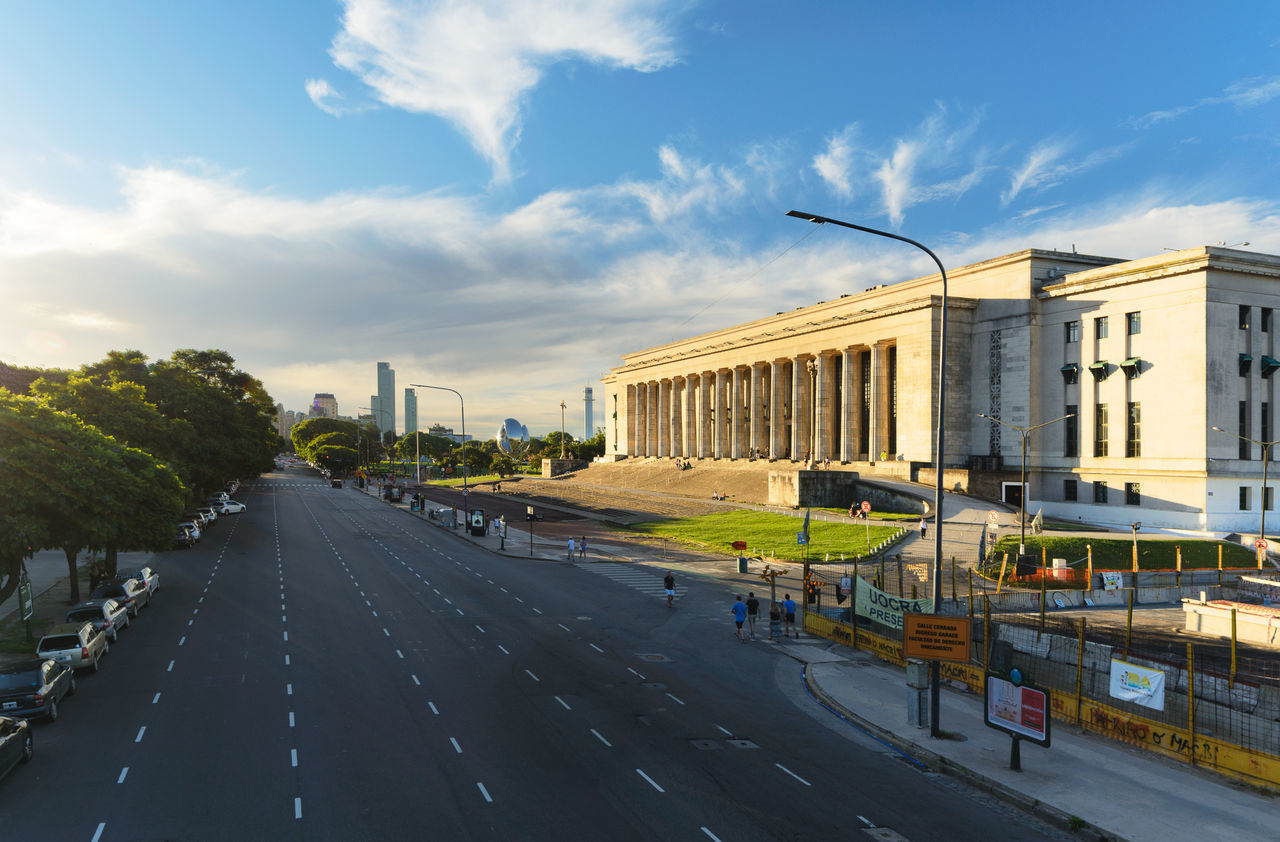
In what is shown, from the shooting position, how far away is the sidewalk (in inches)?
503

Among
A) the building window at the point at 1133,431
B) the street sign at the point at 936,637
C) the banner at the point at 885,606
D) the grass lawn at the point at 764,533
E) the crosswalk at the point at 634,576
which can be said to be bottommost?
the crosswalk at the point at 634,576

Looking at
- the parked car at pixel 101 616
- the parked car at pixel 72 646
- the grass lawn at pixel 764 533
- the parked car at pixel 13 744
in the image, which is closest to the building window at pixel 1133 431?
the grass lawn at pixel 764 533

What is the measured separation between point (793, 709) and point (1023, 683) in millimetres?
6111

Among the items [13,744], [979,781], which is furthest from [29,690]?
[979,781]

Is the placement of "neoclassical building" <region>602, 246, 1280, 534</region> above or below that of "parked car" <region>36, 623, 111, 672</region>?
above

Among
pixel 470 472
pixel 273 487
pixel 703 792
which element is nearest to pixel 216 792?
pixel 703 792

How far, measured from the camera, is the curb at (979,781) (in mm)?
12578

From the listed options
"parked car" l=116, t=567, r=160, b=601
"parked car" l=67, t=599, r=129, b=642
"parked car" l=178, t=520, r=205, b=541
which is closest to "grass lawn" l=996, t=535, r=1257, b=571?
"parked car" l=67, t=599, r=129, b=642

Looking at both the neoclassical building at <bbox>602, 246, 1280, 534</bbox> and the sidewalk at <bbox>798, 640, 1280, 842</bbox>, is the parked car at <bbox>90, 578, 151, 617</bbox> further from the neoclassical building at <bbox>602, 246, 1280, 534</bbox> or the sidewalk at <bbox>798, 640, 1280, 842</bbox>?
the neoclassical building at <bbox>602, 246, 1280, 534</bbox>

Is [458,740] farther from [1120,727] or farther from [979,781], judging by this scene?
[1120,727]

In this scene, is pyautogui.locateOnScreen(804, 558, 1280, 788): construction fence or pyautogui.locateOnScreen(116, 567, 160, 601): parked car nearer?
pyautogui.locateOnScreen(804, 558, 1280, 788): construction fence

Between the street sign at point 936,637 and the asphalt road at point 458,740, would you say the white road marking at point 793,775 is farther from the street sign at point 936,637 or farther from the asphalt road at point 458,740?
the street sign at point 936,637

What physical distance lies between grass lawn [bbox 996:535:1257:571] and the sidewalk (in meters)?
26.3

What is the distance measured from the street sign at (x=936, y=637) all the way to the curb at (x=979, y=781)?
199 cm
